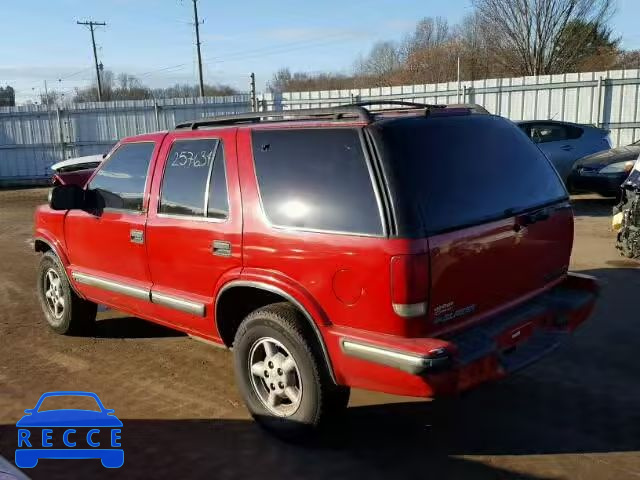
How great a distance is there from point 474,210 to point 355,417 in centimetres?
159

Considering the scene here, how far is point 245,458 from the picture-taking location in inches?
137

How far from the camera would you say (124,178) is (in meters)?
4.77

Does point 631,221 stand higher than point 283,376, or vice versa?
point 631,221

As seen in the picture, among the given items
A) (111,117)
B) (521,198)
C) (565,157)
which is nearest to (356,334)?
(521,198)

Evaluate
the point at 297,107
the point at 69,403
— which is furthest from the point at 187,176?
the point at 297,107

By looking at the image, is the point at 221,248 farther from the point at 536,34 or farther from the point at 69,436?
the point at 536,34

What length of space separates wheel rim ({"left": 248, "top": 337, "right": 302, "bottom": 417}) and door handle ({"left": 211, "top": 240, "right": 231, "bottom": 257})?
0.59 meters

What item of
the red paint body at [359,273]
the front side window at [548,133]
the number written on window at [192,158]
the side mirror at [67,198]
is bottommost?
the red paint body at [359,273]

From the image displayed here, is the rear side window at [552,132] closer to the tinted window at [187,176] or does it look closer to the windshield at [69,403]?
the tinted window at [187,176]

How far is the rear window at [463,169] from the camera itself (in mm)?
3100

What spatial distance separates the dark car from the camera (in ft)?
34.8

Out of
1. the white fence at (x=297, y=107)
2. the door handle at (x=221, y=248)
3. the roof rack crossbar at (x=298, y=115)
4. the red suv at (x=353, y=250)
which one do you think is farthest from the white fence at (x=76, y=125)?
the door handle at (x=221, y=248)

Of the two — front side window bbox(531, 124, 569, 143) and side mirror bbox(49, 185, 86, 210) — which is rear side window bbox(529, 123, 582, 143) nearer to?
front side window bbox(531, 124, 569, 143)

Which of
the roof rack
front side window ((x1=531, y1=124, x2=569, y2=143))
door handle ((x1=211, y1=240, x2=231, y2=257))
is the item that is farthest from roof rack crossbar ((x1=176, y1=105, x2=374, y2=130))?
front side window ((x1=531, y1=124, x2=569, y2=143))
